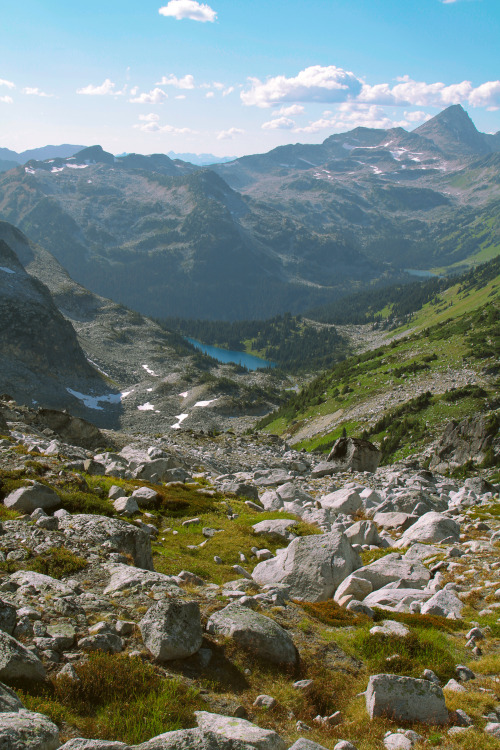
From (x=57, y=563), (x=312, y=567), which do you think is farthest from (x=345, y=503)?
(x=57, y=563)

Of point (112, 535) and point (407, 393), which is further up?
point (112, 535)

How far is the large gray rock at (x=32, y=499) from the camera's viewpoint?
1527 centimetres

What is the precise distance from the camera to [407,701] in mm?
8562

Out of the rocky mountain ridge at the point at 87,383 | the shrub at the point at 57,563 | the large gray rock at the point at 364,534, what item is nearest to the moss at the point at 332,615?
the shrub at the point at 57,563

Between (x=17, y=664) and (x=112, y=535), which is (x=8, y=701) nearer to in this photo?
(x=17, y=664)

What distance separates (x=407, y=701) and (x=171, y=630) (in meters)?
4.33

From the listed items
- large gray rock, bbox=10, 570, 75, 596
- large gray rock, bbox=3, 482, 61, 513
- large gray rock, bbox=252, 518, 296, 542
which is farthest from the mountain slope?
large gray rock, bbox=10, 570, 75, 596

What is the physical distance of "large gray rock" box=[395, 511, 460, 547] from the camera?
2133 centimetres

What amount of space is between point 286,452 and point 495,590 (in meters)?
44.7

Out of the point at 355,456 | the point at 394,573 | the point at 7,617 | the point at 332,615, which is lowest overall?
the point at 355,456

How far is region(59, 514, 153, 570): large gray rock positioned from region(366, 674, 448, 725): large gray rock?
7.47 meters

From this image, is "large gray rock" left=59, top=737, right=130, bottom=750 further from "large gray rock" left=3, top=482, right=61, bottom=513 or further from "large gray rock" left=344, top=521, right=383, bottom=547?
"large gray rock" left=344, top=521, right=383, bottom=547

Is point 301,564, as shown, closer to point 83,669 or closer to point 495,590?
point 495,590

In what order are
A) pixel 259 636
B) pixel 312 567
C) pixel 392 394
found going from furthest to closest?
1. pixel 392 394
2. pixel 312 567
3. pixel 259 636
